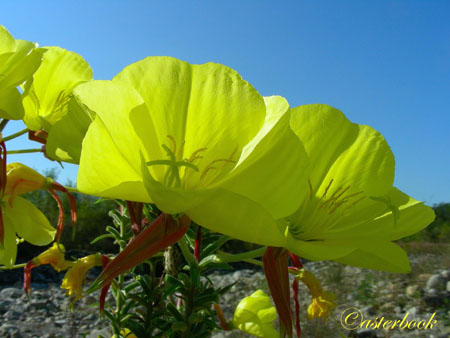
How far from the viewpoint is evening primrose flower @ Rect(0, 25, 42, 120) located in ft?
1.69

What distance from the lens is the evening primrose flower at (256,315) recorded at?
3.38ft

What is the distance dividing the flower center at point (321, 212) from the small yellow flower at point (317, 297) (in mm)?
283

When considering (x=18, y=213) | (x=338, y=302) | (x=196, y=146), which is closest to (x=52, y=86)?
(x=18, y=213)

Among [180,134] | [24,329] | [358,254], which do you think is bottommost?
[24,329]

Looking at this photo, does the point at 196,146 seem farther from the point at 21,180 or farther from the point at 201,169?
the point at 21,180

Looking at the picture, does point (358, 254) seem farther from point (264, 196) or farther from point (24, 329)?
point (24, 329)

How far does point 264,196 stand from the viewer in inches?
16.3

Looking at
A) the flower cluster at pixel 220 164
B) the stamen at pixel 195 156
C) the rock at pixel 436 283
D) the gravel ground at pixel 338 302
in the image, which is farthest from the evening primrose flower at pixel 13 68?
the rock at pixel 436 283

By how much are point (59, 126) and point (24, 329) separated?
4816 mm

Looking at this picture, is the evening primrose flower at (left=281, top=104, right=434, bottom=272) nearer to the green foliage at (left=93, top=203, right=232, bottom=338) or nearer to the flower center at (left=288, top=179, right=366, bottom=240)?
the flower center at (left=288, top=179, right=366, bottom=240)

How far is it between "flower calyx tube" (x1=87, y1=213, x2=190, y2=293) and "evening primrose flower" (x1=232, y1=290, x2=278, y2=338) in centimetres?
73

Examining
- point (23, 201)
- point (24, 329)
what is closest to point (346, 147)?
point (23, 201)

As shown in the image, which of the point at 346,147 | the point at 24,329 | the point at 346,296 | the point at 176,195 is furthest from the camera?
the point at 346,296

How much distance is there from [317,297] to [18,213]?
71 cm
